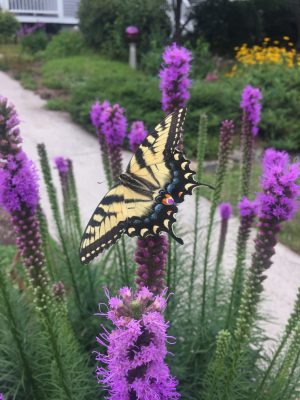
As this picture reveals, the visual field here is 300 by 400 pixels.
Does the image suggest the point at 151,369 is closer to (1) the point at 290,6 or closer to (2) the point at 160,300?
(2) the point at 160,300

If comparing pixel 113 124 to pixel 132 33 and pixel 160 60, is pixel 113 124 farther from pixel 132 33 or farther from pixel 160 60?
pixel 132 33

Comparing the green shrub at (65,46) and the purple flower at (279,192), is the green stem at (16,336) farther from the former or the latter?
the green shrub at (65,46)

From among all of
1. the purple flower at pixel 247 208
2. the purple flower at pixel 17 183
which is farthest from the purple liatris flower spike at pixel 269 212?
the purple flower at pixel 17 183

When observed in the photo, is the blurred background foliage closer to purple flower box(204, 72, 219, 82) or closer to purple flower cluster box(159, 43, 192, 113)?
purple flower box(204, 72, 219, 82)

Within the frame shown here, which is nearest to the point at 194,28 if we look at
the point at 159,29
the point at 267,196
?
the point at 159,29

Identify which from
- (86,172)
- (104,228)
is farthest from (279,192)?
(86,172)
